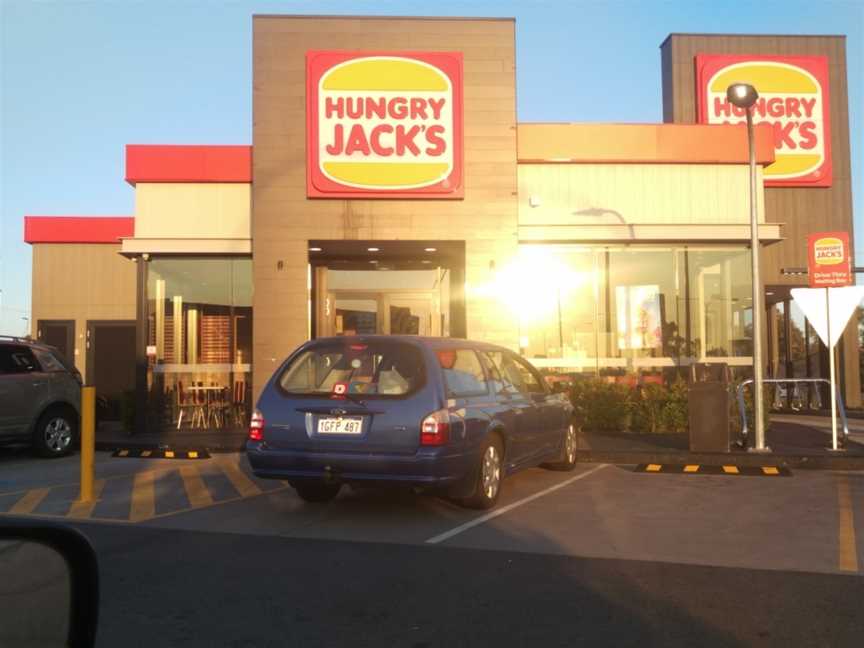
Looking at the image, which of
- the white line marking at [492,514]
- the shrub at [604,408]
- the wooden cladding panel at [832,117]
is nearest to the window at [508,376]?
the white line marking at [492,514]

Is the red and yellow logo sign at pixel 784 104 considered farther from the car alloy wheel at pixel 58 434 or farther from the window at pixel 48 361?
the car alloy wheel at pixel 58 434

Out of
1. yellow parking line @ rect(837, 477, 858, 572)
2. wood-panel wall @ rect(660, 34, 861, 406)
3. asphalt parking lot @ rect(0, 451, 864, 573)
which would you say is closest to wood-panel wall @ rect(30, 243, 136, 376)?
asphalt parking lot @ rect(0, 451, 864, 573)

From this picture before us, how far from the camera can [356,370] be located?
311 inches

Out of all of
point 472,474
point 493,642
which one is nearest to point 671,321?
point 472,474

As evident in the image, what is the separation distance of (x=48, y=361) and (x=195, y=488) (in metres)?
4.89

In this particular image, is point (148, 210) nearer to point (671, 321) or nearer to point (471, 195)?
point (471, 195)

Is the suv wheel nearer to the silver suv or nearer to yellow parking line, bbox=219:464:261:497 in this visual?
the silver suv

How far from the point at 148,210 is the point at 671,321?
1005 centimetres

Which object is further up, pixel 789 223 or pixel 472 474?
pixel 789 223

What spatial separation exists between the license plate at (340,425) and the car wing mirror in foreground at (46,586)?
5.24 m

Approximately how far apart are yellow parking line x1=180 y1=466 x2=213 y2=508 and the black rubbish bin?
6.48 metres

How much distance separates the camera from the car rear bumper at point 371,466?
7.31m

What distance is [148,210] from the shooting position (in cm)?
1595

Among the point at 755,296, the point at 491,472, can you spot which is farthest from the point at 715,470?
the point at 491,472
